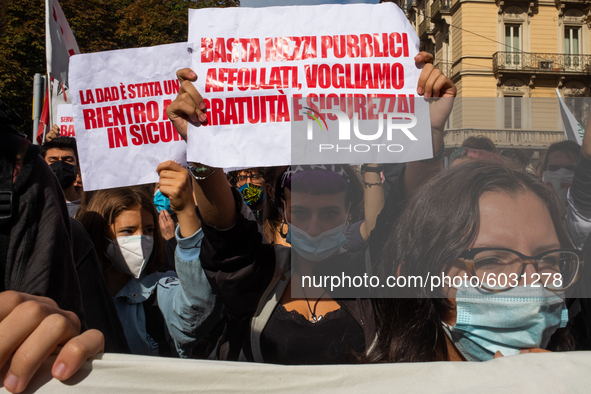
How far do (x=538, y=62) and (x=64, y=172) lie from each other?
29042 mm

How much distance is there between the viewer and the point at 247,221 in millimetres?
1775

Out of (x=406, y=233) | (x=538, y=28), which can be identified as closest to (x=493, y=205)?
(x=406, y=233)

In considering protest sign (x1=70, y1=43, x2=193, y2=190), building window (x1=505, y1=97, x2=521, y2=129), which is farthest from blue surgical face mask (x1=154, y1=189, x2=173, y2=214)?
building window (x1=505, y1=97, x2=521, y2=129)

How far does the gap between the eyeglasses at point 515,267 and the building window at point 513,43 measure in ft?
94.5

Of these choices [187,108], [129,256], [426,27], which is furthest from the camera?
[426,27]

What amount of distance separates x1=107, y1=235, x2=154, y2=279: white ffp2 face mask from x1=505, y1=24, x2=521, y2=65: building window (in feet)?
93.7

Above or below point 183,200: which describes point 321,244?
below

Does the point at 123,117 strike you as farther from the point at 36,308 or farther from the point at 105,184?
the point at 36,308

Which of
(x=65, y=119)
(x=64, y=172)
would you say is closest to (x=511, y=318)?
(x=64, y=172)

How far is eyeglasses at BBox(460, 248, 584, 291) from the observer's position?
4.48 feet

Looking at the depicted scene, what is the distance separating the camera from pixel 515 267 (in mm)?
1364

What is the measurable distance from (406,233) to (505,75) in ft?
94.6

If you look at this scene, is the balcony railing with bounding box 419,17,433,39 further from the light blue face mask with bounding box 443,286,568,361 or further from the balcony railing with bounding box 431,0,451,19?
the light blue face mask with bounding box 443,286,568,361
